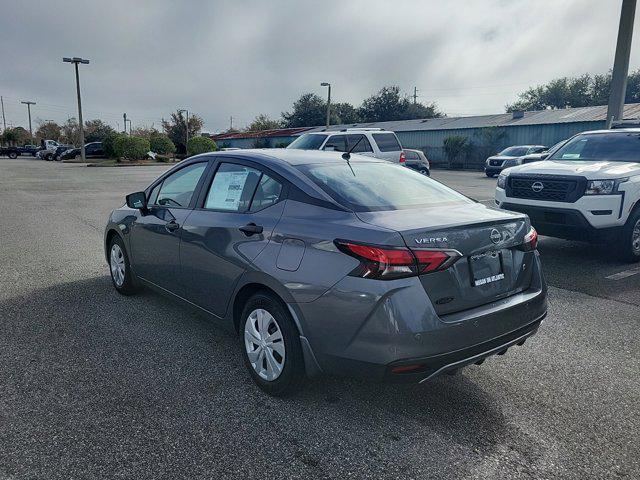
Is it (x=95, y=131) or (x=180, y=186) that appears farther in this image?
(x=95, y=131)

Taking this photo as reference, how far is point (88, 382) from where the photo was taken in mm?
3354

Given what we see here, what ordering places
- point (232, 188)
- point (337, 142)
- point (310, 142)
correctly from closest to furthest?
point (232, 188) < point (337, 142) < point (310, 142)

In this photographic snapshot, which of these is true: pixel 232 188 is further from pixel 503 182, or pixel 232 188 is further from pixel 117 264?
pixel 503 182

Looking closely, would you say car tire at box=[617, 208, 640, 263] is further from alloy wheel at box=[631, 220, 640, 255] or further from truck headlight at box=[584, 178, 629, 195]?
truck headlight at box=[584, 178, 629, 195]

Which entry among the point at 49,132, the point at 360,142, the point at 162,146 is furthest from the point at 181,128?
the point at 360,142

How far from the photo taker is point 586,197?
20.8 feet

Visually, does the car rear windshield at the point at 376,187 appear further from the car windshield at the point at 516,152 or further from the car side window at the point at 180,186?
the car windshield at the point at 516,152

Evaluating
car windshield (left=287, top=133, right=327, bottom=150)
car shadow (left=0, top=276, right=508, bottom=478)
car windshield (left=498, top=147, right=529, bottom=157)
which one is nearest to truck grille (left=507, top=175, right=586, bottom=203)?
car shadow (left=0, top=276, right=508, bottom=478)

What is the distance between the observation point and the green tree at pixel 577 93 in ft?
197

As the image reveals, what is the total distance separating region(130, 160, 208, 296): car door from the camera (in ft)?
13.4

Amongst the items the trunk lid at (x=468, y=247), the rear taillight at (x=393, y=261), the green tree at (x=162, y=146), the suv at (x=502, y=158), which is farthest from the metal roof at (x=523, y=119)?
the rear taillight at (x=393, y=261)

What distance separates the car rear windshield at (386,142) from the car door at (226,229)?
36.8ft

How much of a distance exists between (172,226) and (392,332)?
2304 mm

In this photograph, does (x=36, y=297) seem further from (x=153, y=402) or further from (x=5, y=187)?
(x=5, y=187)
